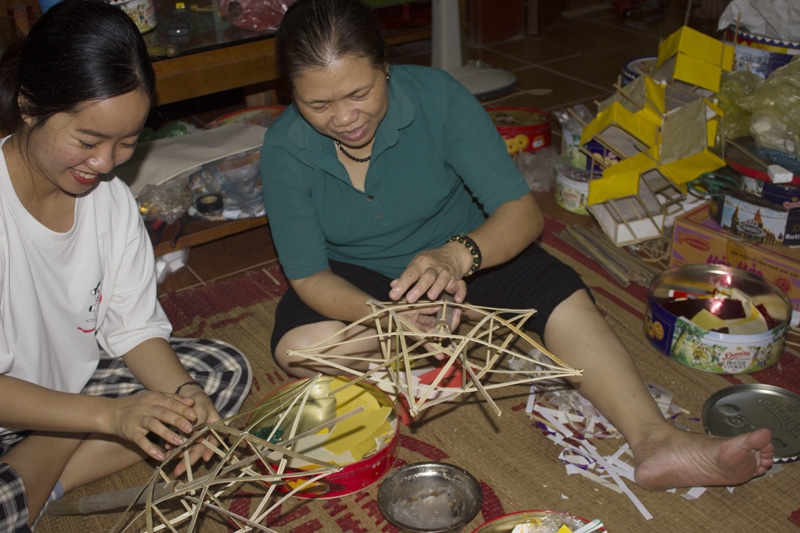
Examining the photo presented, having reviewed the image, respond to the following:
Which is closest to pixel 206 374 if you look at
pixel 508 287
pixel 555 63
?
pixel 508 287

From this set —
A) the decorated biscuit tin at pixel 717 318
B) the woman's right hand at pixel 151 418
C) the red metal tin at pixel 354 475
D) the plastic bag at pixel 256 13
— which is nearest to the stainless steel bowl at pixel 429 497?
the red metal tin at pixel 354 475

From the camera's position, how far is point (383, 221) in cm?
→ 160

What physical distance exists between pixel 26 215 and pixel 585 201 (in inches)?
65.4

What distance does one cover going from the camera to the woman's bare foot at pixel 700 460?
52.8 inches

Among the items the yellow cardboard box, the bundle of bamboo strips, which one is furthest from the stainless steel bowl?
the yellow cardboard box

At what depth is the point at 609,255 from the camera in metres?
2.22

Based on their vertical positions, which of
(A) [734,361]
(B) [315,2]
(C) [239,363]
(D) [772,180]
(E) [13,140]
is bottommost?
(A) [734,361]

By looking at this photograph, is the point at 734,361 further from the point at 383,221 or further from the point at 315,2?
the point at 315,2

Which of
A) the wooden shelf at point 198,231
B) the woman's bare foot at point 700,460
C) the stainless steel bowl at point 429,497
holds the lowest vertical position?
the stainless steel bowl at point 429,497

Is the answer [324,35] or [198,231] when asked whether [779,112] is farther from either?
[198,231]

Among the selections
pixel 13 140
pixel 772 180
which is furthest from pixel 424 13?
pixel 13 140

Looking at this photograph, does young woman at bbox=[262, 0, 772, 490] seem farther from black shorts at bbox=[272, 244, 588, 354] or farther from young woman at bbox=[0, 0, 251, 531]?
young woman at bbox=[0, 0, 251, 531]

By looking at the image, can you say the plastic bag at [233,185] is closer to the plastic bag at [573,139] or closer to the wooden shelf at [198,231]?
the wooden shelf at [198,231]

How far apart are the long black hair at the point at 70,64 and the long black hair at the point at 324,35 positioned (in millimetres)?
257
